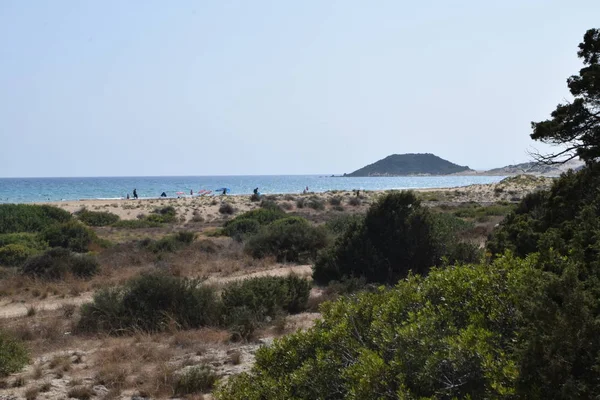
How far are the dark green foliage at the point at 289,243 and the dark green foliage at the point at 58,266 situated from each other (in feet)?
17.4

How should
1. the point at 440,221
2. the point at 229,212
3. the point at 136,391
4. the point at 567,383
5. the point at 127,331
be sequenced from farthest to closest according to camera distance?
1. the point at 229,212
2. the point at 440,221
3. the point at 127,331
4. the point at 136,391
5. the point at 567,383

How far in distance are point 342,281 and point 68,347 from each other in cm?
677

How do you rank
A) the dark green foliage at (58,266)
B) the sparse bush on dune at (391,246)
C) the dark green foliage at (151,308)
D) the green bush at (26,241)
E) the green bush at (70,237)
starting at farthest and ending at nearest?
the green bush at (70,237)
the green bush at (26,241)
the dark green foliage at (58,266)
the sparse bush on dune at (391,246)
the dark green foliage at (151,308)

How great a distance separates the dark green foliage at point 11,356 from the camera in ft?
27.5

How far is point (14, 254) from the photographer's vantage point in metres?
21.7

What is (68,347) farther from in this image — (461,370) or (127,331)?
(461,370)

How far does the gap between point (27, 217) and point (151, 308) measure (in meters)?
25.6

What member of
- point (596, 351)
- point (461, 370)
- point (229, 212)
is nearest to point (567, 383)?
point (596, 351)

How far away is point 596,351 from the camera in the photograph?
134 inches

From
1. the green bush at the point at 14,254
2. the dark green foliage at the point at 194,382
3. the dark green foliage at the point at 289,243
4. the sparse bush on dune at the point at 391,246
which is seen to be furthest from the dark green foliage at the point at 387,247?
the green bush at the point at 14,254

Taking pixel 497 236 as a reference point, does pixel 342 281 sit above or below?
below

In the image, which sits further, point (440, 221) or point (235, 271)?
point (235, 271)

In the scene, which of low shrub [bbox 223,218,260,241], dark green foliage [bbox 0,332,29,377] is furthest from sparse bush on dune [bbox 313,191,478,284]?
low shrub [bbox 223,218,260,241]

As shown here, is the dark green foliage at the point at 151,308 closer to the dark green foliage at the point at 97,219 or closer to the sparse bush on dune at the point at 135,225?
the sparse bush on dune at the point at 135,225
